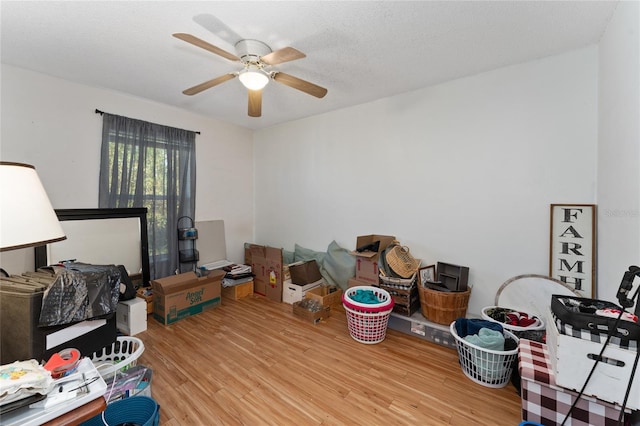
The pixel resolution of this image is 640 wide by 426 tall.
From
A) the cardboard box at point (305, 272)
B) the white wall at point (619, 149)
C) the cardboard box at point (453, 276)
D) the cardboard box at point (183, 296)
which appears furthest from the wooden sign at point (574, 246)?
the cardboard box at point (183, 296)

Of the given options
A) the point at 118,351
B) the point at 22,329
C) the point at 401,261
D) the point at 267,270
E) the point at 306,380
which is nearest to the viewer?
the point at 22,329

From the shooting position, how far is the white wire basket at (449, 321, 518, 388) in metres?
1.84

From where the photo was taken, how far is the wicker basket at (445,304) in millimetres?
2344

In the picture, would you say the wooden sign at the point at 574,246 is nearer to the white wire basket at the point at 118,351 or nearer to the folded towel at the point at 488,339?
the folded towel at the point at 488,339

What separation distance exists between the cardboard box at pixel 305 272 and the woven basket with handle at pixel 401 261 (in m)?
1.10

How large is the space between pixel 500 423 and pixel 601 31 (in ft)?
8.84

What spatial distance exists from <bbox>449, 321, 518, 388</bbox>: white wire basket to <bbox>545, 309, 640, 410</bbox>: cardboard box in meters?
0.53

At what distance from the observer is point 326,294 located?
3.36m

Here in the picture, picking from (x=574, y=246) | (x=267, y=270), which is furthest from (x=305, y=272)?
(x=574, y=246)

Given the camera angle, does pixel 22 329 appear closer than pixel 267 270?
Yes

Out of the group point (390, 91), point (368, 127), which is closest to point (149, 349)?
point (368, 127)

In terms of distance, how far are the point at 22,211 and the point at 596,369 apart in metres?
2.44

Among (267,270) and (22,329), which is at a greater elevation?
(22,329)

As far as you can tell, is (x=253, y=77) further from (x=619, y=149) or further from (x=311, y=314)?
(x=619, y=149)
